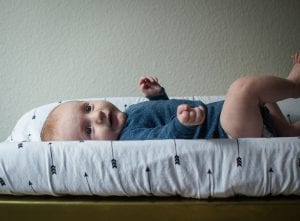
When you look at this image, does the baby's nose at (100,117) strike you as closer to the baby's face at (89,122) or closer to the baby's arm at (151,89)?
the baby's face at (89,122)

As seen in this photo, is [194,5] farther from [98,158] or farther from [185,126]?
[98,158]

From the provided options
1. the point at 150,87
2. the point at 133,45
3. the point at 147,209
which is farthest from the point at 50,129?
the point at 133,45

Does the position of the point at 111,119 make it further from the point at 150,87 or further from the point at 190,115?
the point at 190,115

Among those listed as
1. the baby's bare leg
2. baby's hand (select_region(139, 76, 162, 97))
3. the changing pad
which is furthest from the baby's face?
the baby's bare leg

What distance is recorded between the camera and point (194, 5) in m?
1.26

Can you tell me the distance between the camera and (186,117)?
627 millimetres

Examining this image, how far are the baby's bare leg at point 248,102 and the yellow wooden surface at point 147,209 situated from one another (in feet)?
0.47

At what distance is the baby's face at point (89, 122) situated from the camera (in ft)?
2.99

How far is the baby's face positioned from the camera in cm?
91

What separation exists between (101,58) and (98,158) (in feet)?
2.46

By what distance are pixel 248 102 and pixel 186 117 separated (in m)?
0.15

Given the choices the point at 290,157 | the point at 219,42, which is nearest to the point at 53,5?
the point at 219,42

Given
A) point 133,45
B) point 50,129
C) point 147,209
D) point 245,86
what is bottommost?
point 147,209

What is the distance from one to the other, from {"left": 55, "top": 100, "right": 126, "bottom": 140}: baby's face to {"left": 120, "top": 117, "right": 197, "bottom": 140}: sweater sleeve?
0.07m
